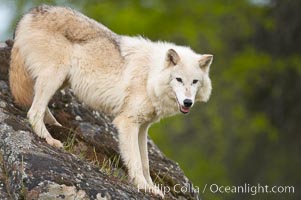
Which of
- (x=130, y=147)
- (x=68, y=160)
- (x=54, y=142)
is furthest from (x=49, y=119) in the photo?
(x=68, y=160)

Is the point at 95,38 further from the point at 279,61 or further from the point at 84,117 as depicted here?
the point at 279,61

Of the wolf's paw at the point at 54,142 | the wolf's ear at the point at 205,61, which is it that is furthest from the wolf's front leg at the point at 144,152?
the wolf's paw at the point at 54,142

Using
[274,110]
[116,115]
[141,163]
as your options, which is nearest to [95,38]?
[116,115]

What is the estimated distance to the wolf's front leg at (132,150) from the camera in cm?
947

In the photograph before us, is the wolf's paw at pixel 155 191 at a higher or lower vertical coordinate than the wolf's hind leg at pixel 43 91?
lower

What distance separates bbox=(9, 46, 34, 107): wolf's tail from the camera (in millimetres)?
9930

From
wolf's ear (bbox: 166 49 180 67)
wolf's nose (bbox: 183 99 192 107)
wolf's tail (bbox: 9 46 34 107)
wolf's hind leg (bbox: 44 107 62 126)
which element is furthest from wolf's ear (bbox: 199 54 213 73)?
wolf's tail (bbox: 9 46 34 107)

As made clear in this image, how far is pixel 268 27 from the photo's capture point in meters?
24.7

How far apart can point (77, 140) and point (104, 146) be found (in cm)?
42

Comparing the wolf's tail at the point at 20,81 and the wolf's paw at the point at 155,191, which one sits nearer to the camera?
the wolf's paw at the point at 155,191

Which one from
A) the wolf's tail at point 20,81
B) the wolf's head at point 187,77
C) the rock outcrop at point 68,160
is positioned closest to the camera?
the rock outcrop at point 68,160

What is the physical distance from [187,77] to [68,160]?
1801mm

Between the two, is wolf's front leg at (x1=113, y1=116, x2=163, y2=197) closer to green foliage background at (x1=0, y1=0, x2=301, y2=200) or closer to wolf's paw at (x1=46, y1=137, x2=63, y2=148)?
wolf's paw at (x1=46, y1=137, x2=63, y2=148)

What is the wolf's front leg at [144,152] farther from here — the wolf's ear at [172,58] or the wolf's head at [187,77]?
the wolf's ear at [172,58]
